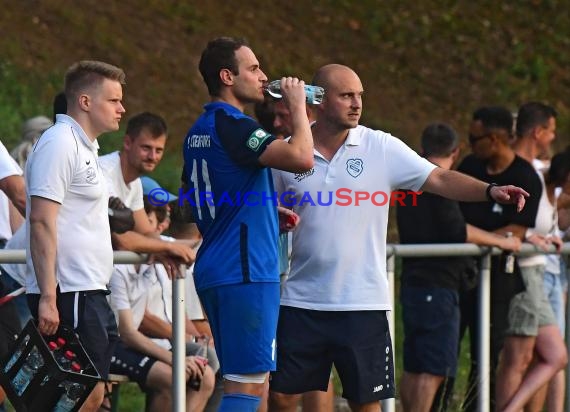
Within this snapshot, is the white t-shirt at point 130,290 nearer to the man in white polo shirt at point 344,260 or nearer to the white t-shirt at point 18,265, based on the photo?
the white t-shirt at point 18,265

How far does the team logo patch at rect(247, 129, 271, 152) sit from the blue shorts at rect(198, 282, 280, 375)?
1.90 ft

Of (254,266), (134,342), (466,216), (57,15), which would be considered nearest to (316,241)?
(254,266)

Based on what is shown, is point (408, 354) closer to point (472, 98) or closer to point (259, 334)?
→ point (259, 334)

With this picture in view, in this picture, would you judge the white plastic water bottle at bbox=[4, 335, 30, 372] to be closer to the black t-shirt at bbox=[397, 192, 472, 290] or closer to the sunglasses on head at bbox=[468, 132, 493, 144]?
the black t-shirt at bbox=[397, 192, 472, 290]

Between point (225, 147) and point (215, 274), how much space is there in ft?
1.77

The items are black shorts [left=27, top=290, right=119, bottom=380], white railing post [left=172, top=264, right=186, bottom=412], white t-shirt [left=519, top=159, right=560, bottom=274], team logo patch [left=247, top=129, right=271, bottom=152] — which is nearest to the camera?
team logo patch [left=247, top=129, right=271, bottom=152]

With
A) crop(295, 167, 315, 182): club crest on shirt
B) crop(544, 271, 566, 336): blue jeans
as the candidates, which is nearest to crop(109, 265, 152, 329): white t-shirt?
crop(295, 167, 315, 182): club crest on shirt

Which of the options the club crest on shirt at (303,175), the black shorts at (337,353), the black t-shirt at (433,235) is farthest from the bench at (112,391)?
the black t-shirt at (433,235)

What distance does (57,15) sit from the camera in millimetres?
17031

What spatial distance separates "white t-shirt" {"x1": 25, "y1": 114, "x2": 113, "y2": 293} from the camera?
6250 millimetres

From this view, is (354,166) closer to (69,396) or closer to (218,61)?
(218,61)

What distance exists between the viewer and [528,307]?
843 centimetres

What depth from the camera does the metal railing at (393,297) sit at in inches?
270

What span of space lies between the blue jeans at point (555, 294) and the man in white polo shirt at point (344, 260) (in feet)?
7.31
